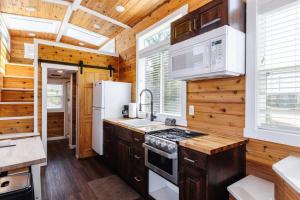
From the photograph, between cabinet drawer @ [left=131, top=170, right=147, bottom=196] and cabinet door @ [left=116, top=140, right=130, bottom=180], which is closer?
cabinet drawer @ [left=131, top=170, right=147, bottom=196]

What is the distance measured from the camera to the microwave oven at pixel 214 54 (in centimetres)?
165

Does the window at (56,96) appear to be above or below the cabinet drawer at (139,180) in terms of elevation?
above

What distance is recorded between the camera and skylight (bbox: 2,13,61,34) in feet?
13.0

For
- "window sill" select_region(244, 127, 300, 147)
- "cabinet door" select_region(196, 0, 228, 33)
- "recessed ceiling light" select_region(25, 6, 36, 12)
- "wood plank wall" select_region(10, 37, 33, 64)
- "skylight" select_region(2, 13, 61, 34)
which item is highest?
"skylight" select_region(2, 13, 61, 34)

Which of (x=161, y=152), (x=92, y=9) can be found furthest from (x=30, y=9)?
(x=161, y=152)

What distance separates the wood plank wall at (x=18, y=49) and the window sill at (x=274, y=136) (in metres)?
6.15

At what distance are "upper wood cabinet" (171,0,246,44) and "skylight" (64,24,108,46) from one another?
128 inches

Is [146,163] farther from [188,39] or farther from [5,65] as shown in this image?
[5,65]

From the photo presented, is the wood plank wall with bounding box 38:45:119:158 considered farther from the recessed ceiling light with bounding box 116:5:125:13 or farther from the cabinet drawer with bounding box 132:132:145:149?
the cabinet drawer with bounding box 132:132:145:149

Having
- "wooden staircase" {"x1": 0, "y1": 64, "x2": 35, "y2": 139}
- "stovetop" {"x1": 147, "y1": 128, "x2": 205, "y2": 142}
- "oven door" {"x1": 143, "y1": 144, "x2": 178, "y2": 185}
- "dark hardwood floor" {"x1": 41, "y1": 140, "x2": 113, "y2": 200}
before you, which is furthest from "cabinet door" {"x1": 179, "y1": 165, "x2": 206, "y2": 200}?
"wooden staircase" {"x1": 0, "y1": 64, "x2": 35, "y2": 139}

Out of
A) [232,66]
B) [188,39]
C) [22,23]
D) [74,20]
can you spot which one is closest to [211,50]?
[232,66]

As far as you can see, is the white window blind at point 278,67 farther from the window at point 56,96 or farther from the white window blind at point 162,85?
the window at point 56,96

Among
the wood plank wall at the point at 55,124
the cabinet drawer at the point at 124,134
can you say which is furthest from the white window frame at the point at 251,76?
the wood plank wall at the point at 55,124

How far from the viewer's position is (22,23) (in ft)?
14.1
